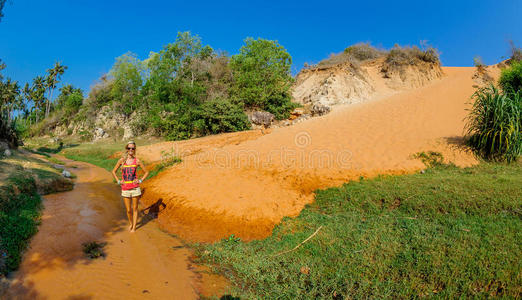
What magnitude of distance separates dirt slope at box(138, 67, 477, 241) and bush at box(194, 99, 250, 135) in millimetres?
5684

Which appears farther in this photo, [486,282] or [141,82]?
[141,82]

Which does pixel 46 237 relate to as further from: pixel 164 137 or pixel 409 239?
pixel 164 137

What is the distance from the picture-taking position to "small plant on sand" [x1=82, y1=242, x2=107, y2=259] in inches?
147

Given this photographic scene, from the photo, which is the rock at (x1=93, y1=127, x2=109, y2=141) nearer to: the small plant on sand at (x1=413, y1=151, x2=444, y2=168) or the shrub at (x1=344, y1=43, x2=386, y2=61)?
the shrub at (x1=344, y1=43, x2=386, y2=61)

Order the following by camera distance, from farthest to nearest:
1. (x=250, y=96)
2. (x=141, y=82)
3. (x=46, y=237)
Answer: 1. (x=141, y=82)
2. (x=250, y=96)
3. (x=46, y=237)

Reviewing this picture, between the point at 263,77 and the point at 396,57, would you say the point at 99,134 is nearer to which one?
the point at 263,77

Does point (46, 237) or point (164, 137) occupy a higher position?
point (164, 137)

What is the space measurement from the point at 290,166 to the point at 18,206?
A: 6.19 meters

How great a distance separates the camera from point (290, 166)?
738 cm

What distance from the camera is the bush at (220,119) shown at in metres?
17.3

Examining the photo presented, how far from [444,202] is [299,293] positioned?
11.1 ft

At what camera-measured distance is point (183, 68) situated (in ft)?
80.6

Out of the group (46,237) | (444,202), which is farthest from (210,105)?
(444,202)

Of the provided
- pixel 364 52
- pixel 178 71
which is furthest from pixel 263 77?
pixel 364 52
